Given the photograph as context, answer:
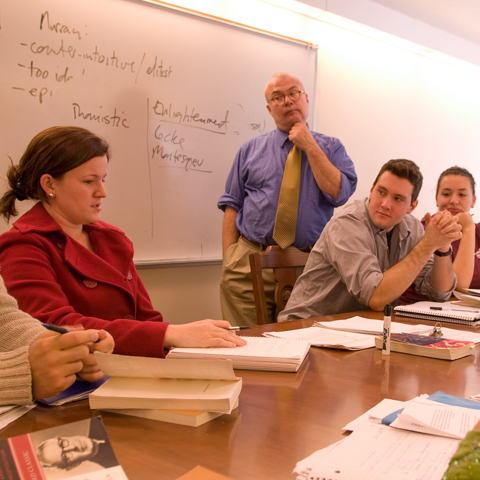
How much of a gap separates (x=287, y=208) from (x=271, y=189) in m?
0.15

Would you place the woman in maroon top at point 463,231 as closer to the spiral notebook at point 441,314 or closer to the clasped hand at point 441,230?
the clasped hand at point 441,230

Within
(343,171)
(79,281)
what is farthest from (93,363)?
(343,171)

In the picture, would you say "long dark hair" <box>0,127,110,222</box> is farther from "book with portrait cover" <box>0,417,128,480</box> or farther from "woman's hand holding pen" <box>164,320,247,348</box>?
"book with portrait cover" <box>0,417,128,480</box>

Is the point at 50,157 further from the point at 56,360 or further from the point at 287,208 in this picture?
the point at 287,208

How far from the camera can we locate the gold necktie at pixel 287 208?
2.66 meters

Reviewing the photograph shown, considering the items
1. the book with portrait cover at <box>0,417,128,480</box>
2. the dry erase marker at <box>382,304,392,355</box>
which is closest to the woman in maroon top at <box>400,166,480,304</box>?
the dry erase marker at <box>382,304,392,355</box>

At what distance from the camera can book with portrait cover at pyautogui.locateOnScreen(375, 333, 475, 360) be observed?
1235 mm

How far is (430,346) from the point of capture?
125cm

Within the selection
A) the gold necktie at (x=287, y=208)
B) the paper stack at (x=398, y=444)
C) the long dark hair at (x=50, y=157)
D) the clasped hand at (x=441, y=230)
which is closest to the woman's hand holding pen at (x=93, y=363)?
the paper stack at (x=398, y=444)

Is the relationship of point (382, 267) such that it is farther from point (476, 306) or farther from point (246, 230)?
point (246, 230)

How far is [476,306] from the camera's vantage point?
2025mm

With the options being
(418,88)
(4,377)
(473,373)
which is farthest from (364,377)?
(418,88)

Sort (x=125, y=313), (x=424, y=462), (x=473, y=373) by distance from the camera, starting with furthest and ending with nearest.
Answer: (x=125, y=313), (x=473, y=373), (x=424, y=462)

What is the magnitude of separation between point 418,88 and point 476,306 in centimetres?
291
